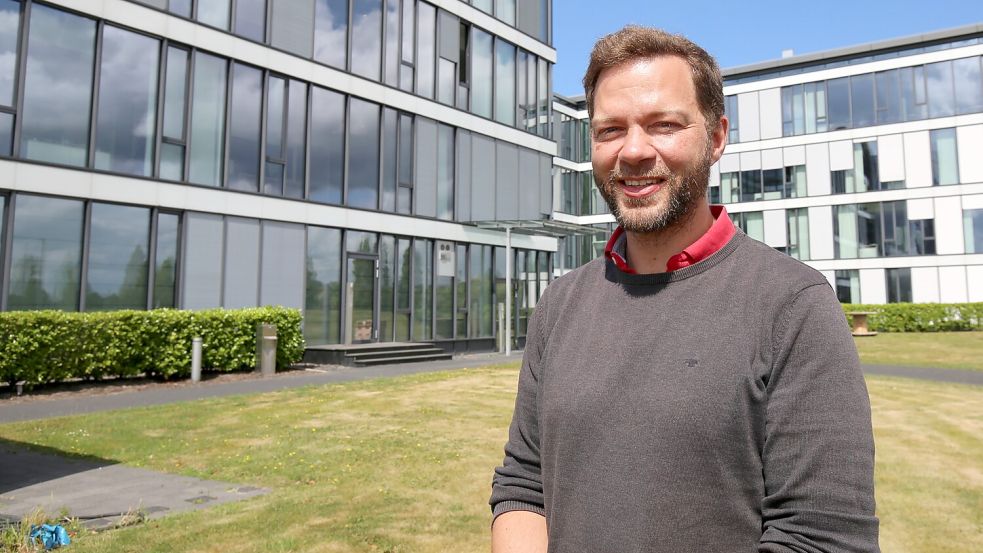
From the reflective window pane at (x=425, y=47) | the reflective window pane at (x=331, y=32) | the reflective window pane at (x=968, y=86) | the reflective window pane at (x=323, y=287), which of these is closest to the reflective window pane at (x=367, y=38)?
the reflective window pane at (x=331, y=32)

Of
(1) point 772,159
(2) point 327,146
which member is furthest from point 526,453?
(1) point 772,159

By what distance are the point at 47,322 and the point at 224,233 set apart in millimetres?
5607

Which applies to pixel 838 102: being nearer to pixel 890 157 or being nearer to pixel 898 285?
pixel 890 157

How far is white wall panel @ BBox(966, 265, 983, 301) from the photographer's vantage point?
113 feet

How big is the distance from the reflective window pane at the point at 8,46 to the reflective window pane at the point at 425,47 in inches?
463

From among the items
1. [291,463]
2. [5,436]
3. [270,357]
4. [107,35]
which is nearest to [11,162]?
[107,35]

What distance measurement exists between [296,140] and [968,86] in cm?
3576

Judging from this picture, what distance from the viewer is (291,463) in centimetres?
695

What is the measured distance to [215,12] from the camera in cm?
1738

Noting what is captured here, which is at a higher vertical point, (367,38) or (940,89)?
(940,89)

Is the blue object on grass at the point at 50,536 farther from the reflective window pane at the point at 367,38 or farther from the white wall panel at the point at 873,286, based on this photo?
the white wall panel at the point at 873,286

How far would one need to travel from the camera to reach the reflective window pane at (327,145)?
19.8 metres

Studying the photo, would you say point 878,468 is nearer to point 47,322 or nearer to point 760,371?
point 760,371

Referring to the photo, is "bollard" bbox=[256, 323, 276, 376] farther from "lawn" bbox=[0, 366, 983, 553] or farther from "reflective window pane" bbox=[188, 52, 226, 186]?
"reflective window pane" bbox=[188, 52, 226, 186]
